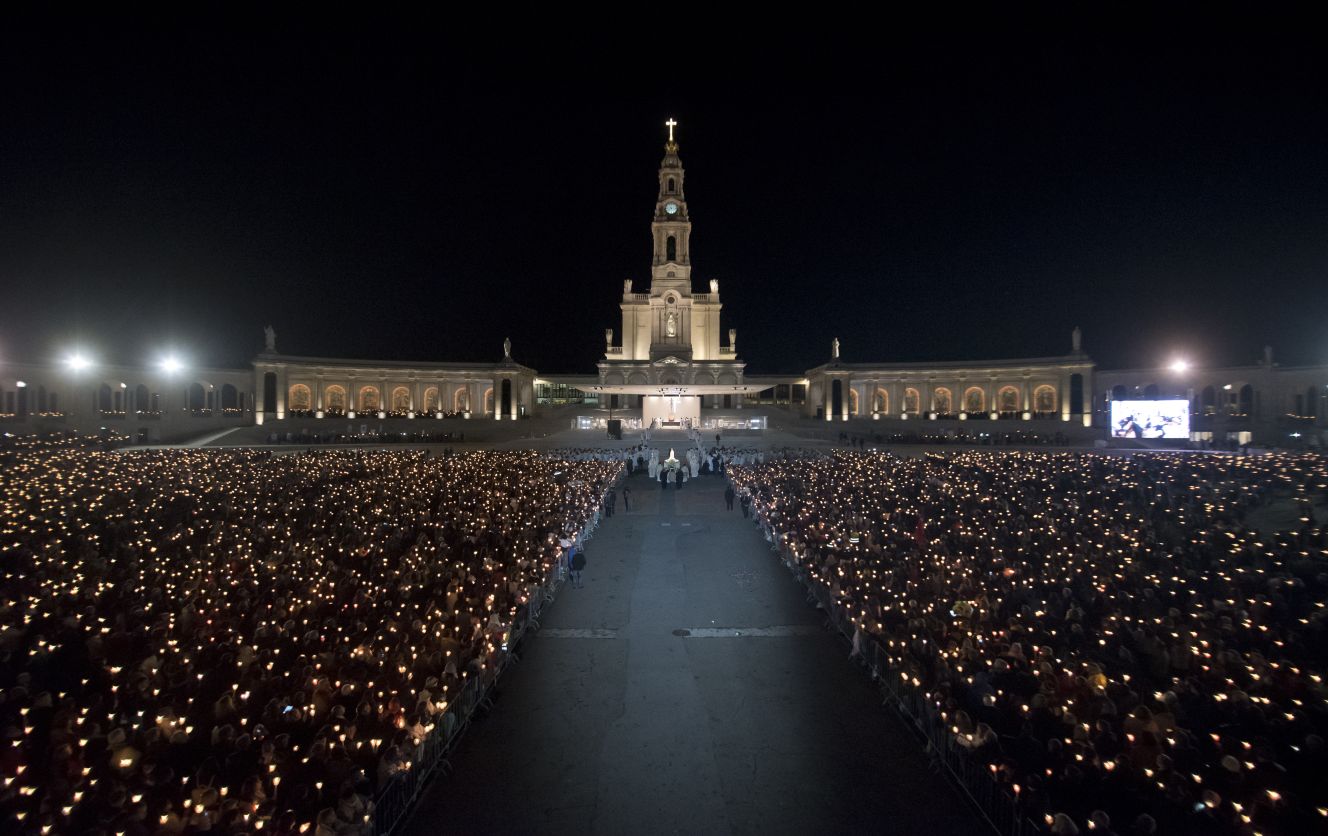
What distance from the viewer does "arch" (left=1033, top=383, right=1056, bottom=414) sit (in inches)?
2261

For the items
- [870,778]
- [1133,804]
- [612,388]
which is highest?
[612,388]

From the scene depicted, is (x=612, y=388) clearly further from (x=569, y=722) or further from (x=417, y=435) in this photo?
(x=569, y=722)

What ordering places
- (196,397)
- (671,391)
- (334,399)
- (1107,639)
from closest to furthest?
(1107,639)
(671,391)
(196,397)
(334,399)

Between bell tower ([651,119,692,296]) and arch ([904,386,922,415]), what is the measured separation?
→ 79.0 ft

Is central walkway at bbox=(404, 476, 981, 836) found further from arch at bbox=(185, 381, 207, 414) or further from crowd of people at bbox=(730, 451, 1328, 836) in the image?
arch at bbox=(185, 381, 207, 414)

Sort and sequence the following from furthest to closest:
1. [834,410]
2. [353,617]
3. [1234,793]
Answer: [834,410], [353,617], [1234,793]

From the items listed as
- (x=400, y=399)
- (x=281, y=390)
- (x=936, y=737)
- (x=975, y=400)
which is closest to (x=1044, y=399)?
(x=975, y=400)

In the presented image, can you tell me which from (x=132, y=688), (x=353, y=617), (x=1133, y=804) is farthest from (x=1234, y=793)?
→ (x=132, y=688)

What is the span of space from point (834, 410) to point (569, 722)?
54.5m

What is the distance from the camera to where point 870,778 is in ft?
25.1

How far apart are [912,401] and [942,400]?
2782 mm

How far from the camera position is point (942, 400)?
2478 inches

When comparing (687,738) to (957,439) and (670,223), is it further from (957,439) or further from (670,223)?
(670,223)

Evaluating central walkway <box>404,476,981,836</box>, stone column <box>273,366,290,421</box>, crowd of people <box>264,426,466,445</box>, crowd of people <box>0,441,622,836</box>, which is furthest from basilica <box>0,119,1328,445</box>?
central walkway <box>404,476,981,836</box>
